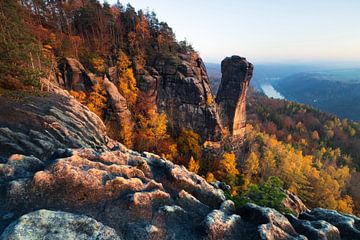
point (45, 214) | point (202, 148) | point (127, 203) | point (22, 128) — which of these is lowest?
point (202, 148)

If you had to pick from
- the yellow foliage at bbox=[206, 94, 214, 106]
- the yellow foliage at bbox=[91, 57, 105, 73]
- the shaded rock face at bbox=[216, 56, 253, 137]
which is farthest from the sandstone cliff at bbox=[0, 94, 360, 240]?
the shaded rock face at bbox=[216, 56, 253, 137]

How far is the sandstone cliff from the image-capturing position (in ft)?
25.3

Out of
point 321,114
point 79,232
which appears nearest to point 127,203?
point 79,232

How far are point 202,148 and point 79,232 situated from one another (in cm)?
5182

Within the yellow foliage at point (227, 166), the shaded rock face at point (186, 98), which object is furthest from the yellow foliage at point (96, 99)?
the yellow foliage at point (227, 166)

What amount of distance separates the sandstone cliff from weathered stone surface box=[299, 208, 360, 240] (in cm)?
4

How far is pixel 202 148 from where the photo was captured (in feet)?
192

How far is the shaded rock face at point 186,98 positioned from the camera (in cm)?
5678

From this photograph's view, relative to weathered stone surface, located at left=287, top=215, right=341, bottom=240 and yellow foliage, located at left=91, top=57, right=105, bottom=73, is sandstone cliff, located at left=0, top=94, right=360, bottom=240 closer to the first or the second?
weathered stone surface, located at left=287, top=215, right=341, bottom=240

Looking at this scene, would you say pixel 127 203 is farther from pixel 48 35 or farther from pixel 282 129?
pixel 282 129

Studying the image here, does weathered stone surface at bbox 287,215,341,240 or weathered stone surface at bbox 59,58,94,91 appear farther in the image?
weathered stone surface at bbox 59,58,94,91

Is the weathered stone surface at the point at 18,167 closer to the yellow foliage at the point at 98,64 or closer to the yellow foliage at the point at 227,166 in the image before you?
the yellow foliage at the point at 98,64

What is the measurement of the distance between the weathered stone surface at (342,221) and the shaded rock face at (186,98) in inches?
1753

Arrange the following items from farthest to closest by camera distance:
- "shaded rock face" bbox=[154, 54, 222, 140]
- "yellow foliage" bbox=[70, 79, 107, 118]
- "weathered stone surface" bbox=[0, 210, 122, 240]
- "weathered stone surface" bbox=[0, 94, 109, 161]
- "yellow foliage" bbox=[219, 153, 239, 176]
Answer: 1. "shaded rock face" bbox=[154, 54, 222, 140]
2. "yellow foliage" bbox=[219, 153, 239, 176]
3. "yellow foliage" bbox=[70, 79, 107, 118]
4. "weathered stone surface" bbox=[0, 94, 109, 161]
5. "weathered stone surface" bbox=[0, 210, 122, 240]
